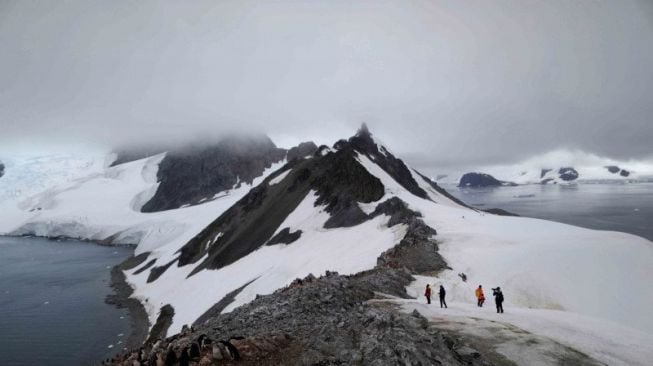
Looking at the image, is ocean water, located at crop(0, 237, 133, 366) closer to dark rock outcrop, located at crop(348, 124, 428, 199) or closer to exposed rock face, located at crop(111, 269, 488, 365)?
exposed rock face, located at crop(111, 269, 488, 365)

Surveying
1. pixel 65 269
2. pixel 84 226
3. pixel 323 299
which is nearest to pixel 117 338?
pixel 323 299

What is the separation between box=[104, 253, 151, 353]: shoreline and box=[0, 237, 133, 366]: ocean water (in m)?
1.17

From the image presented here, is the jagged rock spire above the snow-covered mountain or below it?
above

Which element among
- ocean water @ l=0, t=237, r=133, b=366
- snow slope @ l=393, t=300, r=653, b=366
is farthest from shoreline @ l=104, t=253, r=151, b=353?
snow slope @ l=393, t=300, r=653, b=366

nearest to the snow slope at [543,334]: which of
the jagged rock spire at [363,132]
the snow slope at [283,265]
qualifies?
the snow slope at [283,265]

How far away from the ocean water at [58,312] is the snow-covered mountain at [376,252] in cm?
697

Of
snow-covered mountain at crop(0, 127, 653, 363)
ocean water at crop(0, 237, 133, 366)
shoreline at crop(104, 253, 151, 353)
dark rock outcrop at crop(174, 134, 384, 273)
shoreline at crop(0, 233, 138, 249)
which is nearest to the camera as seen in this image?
snow-covered mountain at crop(0, 127, 653, 363)

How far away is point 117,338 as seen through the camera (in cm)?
5044

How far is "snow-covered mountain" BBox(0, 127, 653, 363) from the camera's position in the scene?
91.7 feet

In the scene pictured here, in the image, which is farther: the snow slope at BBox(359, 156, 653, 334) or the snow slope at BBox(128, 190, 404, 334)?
the snow slope at BBox(128, 190, 404, 334)

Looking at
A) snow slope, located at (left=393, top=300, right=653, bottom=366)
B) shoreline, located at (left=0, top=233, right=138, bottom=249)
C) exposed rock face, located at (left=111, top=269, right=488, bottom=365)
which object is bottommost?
shoreline, located at (left=0, top=233, right=138, bottom=249)

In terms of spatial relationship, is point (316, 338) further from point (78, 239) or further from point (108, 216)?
point (108, 216)

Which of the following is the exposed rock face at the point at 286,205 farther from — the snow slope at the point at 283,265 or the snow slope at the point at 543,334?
the snow slope at the point at 543,334

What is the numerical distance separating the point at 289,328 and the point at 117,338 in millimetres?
47690
